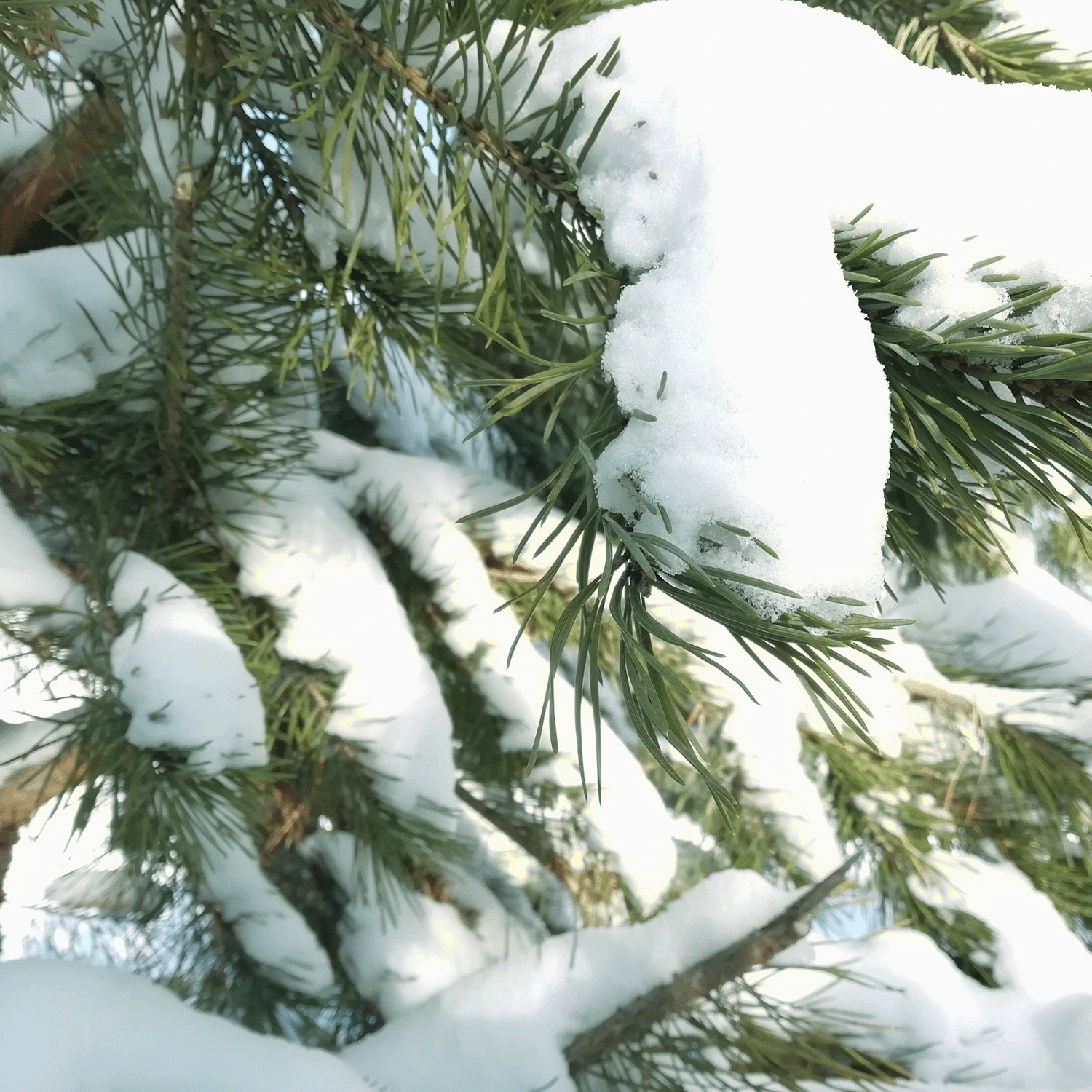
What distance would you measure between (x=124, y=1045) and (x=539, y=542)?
0.44 metres

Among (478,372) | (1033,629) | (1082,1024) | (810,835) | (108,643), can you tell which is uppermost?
(478,372)

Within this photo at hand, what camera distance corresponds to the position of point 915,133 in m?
0.26

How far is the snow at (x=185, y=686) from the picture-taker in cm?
41

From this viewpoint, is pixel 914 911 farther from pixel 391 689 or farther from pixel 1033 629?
pixel 391 689

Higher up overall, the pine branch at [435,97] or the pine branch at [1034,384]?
the pine branch at [435,97]

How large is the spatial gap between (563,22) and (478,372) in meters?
0.28

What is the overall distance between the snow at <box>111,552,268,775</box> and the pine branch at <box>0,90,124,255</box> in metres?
0.31

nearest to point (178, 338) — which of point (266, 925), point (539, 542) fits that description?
point (539, 542)

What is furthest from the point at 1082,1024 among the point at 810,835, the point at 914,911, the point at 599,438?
the point at 599,438

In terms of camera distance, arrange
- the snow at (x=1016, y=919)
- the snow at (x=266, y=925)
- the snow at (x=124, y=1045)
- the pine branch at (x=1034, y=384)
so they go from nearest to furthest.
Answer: the pine branch at (x=1034, y=384), the snow at (x=124, y=1045), the snow at (x=266, y=925), the snow at (x=1016, y=919)

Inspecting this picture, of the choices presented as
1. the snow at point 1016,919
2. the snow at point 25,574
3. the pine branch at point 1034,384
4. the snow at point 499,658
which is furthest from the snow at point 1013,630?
the snow at point 25,574

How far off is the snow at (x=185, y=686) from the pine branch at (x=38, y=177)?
0.31 meters

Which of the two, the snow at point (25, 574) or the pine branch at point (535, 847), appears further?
the pine branch at point (535, 847)

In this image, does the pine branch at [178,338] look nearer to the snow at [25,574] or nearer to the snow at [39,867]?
the snow at [25,574]
